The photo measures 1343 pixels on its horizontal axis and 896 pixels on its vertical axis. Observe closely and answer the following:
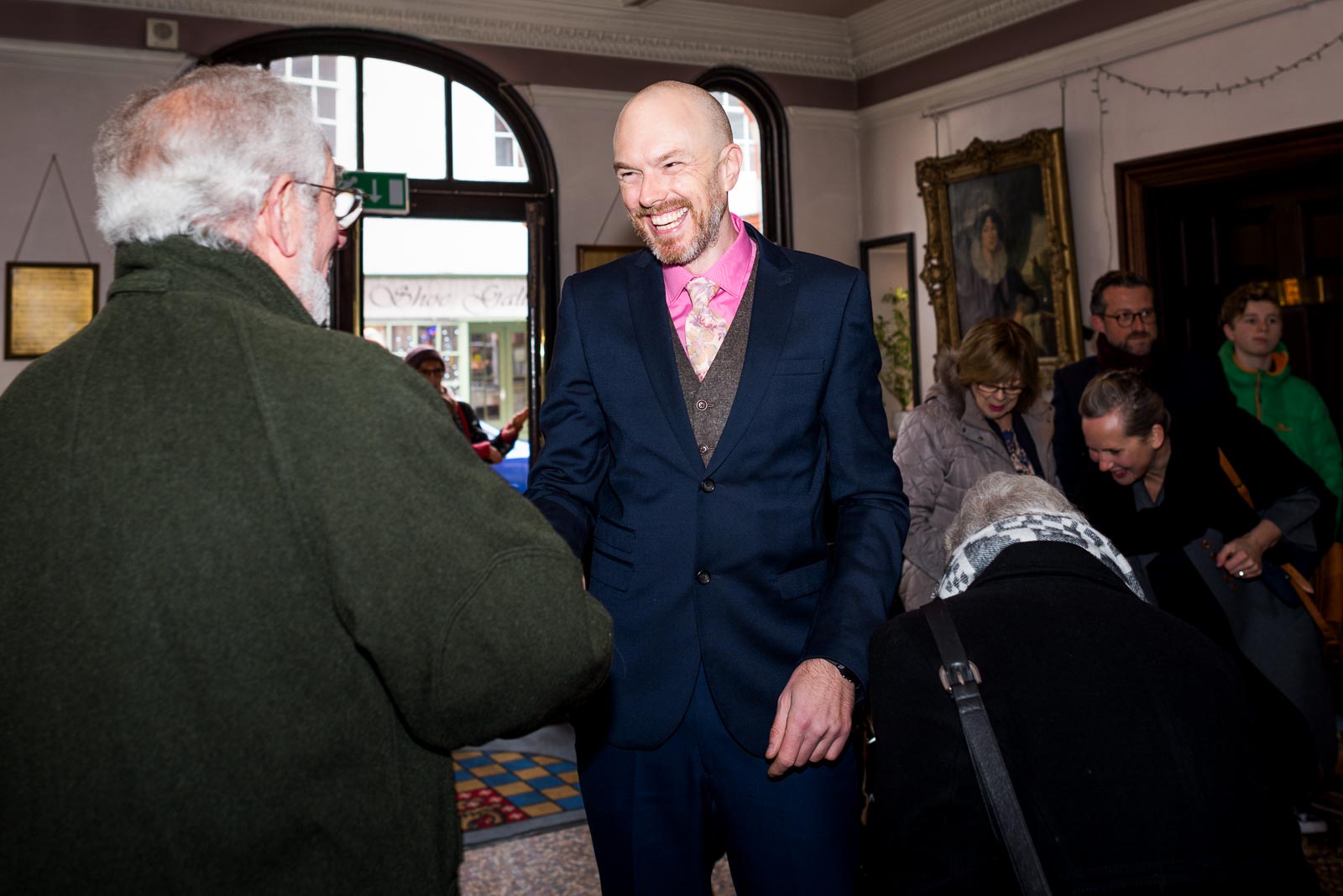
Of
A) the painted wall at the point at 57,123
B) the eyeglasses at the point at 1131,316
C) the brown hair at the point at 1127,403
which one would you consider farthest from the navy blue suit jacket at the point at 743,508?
the painted wall at the point at 57,123

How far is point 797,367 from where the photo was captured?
1.81m

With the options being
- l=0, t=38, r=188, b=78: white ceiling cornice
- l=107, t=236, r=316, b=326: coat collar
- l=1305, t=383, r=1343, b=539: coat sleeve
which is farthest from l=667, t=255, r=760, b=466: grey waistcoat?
l=0, t=38, r=188, b=78: white ceiling cornice

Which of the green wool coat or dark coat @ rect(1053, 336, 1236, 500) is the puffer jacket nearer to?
dark coat @ rect(1053, 336, 1236, 500)

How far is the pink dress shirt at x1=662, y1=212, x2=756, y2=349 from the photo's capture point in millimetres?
1933

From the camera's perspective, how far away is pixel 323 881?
3.66 ft

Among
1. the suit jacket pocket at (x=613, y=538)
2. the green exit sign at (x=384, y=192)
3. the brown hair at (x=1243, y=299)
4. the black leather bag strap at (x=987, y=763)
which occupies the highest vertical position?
the green exit sign at (x=384, y=192)

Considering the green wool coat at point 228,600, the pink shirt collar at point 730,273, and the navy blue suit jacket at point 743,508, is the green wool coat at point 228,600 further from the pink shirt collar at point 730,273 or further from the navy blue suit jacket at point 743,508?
the pink shirt collar at point 730,273

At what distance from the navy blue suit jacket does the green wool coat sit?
679 millimetres

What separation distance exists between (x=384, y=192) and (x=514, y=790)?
407 cm

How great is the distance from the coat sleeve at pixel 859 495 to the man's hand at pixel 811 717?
38mm

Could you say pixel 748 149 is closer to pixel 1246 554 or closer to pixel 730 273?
pixel 1246 554

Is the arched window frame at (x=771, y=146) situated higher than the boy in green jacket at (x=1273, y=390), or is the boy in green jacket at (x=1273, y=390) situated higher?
the arched window frame at (x=771, y=146)

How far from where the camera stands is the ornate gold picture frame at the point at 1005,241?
685 cm

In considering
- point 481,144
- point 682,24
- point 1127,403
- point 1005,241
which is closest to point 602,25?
point 682,24
